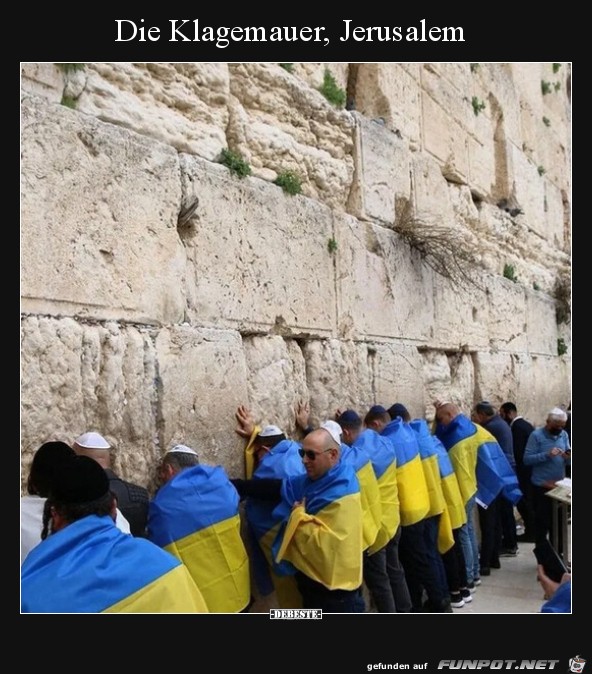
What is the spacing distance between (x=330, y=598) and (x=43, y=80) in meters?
2.82

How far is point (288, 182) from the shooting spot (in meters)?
4.88

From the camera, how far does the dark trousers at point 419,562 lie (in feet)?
16.9

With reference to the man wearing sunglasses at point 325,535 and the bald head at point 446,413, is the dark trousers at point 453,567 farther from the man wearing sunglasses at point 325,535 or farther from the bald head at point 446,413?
the man wearing sunglasses at point 325,535

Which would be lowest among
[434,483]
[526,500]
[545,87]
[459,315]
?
[526,500]

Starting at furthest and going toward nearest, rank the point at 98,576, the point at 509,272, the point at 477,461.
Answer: the point at 509,272 → the point at 477,461 → the point at 98,576

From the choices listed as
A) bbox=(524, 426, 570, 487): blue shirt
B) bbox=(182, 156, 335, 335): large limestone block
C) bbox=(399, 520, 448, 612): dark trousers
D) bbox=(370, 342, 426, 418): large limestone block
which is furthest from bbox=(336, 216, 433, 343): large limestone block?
bbox=(399, 520, 448, 612): dark trousers

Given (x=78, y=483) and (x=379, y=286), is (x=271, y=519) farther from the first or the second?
(x=379, y=286)

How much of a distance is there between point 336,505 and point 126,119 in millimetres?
2255

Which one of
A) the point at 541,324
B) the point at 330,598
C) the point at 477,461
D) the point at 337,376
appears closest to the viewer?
the point at 330,598

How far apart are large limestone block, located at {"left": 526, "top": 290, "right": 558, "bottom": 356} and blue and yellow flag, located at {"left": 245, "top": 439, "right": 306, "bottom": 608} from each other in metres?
6.20

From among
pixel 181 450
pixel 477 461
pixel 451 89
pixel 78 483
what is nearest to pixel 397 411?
pixel 477 461

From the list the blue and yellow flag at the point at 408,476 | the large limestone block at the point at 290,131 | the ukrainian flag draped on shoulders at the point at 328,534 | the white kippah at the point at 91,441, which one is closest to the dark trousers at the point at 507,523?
the blue and yellow flag at the point at 408,476

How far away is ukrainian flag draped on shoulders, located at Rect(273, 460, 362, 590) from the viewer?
136 inches

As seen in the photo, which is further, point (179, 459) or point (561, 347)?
point (561, 347)
